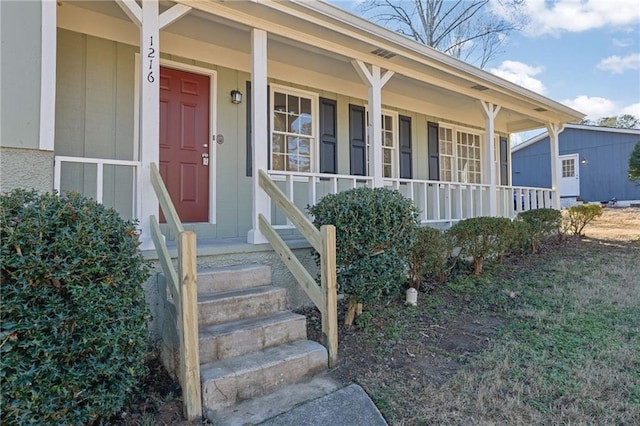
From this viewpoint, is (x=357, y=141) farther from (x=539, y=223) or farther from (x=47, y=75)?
(x=47, y=75)

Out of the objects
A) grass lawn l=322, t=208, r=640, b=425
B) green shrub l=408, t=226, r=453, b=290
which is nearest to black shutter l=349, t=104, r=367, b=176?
green shrub l=408, t=226, r=453, b=290

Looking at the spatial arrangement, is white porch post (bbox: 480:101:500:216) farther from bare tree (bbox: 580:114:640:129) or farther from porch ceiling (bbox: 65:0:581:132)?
bare tree (bbox: 580:114:640:129)

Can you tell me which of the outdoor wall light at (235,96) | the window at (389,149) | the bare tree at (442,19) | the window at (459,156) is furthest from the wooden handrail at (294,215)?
the bare tree at (442,19)

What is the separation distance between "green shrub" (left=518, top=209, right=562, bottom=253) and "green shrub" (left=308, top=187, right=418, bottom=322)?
189 inches

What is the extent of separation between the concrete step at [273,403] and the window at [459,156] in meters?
6.47

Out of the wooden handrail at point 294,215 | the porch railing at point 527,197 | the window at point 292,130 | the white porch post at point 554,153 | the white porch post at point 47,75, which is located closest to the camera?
the white porch post at point 47,75

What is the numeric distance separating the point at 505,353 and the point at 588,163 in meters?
21.0

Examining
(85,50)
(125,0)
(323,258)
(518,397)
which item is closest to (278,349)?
(323,258)

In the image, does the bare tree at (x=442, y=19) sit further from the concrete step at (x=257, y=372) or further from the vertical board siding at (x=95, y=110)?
the concrete step at (x=257, y=372)

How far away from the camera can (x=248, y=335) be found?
9.37 ft

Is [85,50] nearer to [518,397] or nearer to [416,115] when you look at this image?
[518,397]

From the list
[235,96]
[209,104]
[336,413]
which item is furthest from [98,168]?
[336,413]

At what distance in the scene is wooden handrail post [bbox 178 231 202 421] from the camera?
7.58 ft

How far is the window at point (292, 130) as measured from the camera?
5.62 meters
